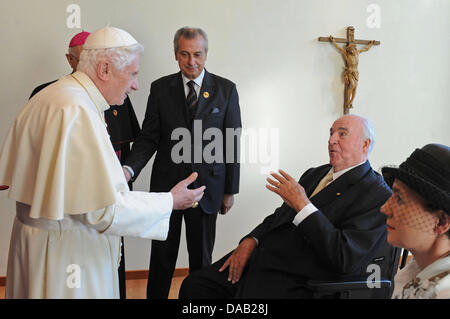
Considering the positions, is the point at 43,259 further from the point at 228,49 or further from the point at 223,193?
the point at 228,49

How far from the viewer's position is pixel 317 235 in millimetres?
2352

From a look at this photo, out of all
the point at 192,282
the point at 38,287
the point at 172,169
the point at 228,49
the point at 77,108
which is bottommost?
the point at 192,282

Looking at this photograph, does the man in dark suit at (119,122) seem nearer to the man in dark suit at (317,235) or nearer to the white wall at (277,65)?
the white wall at (277,65)

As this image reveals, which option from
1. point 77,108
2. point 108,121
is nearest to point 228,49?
point 108,121

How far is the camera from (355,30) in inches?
184

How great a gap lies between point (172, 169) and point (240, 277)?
92 cm

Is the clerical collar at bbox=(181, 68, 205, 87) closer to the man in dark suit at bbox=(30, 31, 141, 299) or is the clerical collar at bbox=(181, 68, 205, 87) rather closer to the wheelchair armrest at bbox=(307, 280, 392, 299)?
the man in dark suit at bbox=(30, 31, 141, 299)

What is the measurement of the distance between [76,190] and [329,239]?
46.9 inches

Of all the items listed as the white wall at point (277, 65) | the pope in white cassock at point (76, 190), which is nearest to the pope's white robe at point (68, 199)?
the pope in white cassock at point (76, 190)

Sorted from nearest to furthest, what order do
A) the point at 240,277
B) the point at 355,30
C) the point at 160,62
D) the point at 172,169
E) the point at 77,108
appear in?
the point at 77,108 → the point at 240,277 → the point at 172,169 → the point at 160,62 → the point at 355,30

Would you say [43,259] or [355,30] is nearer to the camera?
[43,259]

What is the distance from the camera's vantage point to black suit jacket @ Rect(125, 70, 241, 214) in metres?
3.24

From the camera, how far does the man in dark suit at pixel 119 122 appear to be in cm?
316

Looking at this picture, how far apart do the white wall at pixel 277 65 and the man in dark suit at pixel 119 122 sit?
75 cm
